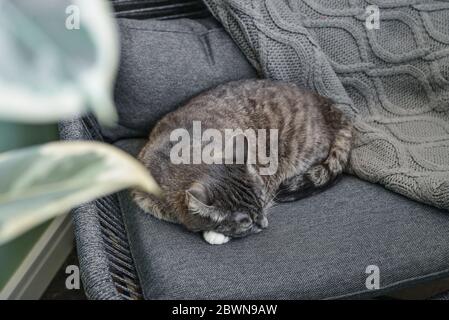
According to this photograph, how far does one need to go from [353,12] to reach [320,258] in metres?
0.69

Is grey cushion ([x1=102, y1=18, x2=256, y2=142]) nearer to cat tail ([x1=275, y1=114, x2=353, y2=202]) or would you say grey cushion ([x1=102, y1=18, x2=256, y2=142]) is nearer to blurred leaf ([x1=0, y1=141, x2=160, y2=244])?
cat tail ([x1=275, y1=114, x2=353, y2=202])

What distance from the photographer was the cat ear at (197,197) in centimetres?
92

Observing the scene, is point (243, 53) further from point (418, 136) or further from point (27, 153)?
point (27, 153)

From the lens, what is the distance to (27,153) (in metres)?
0.33

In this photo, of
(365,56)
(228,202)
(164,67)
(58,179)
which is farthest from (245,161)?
(58,179)

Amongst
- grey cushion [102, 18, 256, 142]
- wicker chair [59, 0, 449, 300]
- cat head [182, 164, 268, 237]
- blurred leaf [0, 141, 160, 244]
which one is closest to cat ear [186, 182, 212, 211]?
cat head [182, 164, 268, 237]

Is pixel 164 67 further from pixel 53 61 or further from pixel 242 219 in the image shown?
pixel 53 61

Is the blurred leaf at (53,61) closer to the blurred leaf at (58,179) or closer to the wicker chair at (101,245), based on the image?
the blurred leaf at (58,179)

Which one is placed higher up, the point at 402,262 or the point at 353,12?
the point at 353,12

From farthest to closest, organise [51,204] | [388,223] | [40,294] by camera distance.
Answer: [40,294] → [388,223] → [51,204]

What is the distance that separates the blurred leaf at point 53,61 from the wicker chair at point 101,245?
560 mm

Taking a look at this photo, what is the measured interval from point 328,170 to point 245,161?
0.23 metres
